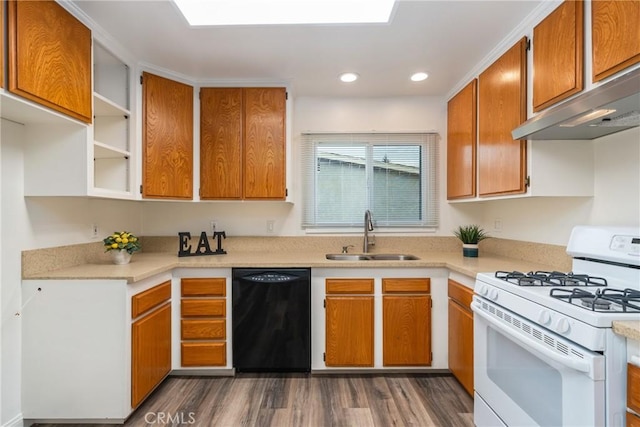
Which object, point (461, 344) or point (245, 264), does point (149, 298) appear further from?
point (461, 344)

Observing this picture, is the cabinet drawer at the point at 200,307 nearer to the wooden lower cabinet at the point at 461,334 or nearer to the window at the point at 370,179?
the window at the point at 370,179

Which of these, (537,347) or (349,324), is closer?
(537,347)

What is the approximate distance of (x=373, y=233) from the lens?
9.79ft

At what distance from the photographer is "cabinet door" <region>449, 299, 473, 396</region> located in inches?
A: 79.6

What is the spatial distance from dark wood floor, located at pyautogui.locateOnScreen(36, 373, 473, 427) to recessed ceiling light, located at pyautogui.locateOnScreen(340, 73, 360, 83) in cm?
235

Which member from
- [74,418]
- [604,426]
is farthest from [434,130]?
[74,418]

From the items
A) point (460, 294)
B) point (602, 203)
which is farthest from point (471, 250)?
point (602, 203)

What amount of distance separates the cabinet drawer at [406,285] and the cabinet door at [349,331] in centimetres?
15

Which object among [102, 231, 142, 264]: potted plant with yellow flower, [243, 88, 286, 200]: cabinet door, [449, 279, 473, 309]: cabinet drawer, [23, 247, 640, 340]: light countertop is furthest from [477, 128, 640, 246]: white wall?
[102, 231, 142, 264]: potted plant with yellow flower

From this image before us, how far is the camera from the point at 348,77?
2564 mm

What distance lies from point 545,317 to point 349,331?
1.39 meters

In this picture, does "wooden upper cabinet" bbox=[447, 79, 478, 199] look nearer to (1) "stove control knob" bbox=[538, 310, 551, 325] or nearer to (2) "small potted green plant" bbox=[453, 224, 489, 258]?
(2) "small potted green plant" bbox=[453, 224, 489, 258]

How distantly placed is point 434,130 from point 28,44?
288 cm

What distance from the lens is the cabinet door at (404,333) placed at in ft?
7.75
